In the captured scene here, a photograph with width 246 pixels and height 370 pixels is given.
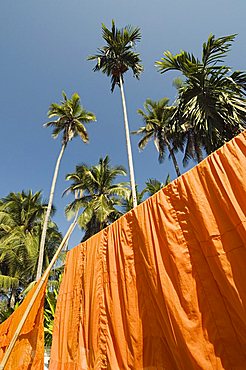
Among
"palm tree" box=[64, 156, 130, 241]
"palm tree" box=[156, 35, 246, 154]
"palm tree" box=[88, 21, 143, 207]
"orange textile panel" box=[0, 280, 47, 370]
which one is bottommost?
"orange textile panel" box=[0, 280, 47, 370]

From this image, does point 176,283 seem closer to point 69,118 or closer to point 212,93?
A: point 212,93

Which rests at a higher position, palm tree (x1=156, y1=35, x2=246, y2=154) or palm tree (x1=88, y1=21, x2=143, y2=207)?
palm tree (x1=88, y1=21, x2=143, y2=207)

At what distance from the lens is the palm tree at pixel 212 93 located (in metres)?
6.56

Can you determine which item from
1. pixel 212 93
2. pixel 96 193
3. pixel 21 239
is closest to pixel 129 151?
pixel 212 93

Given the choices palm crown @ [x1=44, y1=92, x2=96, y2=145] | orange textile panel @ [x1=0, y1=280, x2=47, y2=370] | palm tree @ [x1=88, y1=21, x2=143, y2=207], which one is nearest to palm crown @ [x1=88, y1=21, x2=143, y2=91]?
palm tree @ [x1=88, y1=21, x2=143, y2=207]

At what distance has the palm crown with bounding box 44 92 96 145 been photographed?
722 inches

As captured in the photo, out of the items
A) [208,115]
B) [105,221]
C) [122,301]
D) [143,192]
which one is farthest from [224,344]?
[143,192]

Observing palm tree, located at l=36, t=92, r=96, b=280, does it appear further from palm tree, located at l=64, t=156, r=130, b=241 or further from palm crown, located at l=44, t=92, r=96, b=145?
palm tree, located at l=64, t=156, r=130, b=241

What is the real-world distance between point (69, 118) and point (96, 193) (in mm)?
6469

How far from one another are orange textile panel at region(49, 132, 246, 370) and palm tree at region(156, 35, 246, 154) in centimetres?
552

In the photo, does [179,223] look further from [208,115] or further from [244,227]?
[208,115]

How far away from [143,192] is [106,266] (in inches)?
659

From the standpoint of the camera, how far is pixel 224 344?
4.81ft

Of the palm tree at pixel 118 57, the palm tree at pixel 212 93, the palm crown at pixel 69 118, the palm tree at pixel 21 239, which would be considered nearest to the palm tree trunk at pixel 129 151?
the palm tree at pixel 118 57
